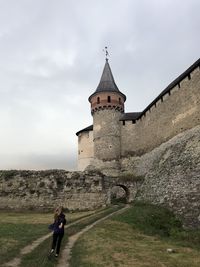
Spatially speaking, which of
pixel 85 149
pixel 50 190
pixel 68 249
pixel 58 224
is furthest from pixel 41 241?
pixel 85 149

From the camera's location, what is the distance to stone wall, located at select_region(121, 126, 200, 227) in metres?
19.1

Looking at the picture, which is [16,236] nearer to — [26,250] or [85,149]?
[26,250]

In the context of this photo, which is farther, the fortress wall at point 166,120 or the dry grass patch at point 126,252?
the fortress wall at point 166,120

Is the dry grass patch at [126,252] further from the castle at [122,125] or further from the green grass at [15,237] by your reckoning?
the castle at [122,125]

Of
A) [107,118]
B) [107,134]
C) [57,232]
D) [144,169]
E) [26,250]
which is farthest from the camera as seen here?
[107,118]

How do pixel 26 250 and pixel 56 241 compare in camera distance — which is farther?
pixel 26 250

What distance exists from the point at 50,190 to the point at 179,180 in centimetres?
946

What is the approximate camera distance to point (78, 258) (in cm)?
1007

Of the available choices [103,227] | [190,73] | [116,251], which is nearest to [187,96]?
[190,73]

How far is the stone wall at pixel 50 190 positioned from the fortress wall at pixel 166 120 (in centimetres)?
906

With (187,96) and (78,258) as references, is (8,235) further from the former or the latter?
(187,96)

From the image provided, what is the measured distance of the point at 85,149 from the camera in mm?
46844

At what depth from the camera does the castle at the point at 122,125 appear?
3130 centimetres

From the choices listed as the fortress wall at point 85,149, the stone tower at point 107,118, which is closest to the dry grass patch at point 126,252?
the stone tower at point 107,118
